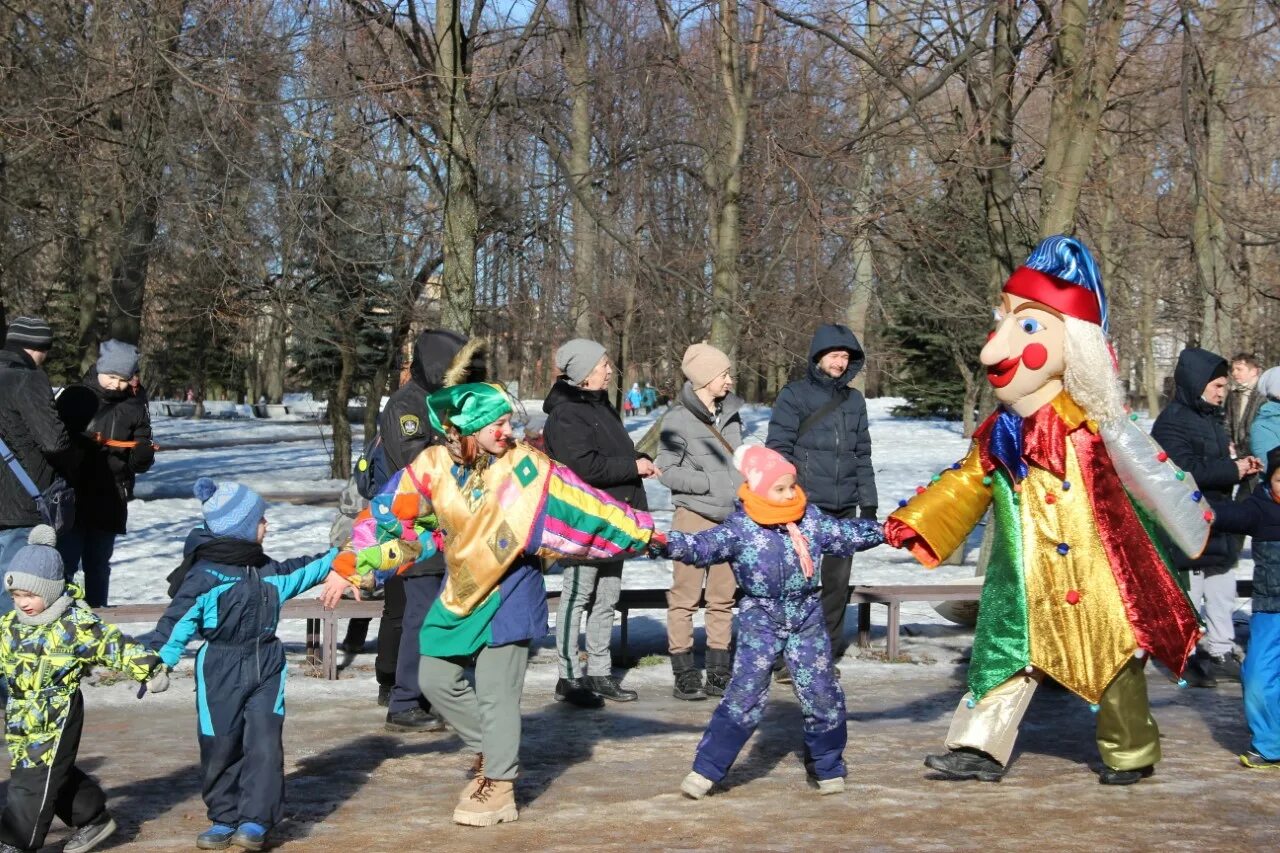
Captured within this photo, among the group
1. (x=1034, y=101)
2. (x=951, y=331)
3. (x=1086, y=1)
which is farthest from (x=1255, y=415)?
(x=951, y=331)

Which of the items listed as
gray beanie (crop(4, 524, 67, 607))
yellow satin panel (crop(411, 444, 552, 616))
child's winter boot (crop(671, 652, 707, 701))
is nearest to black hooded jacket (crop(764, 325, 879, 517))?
child's winter boot (crop(671, 652, 707, 701))

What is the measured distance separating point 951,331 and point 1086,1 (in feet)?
62.2

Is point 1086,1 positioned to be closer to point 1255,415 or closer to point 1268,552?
point 1255,415

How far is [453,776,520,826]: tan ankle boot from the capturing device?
525cm

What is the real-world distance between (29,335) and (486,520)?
3.52 meters

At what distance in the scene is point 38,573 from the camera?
4.85 m

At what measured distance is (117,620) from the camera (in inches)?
311

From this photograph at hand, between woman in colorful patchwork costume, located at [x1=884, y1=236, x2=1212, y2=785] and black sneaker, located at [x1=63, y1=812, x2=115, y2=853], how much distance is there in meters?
3.16

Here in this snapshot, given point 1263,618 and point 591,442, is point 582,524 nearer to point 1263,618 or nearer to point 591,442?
point 591,442

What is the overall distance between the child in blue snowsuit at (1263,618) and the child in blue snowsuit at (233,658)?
3.90 meters

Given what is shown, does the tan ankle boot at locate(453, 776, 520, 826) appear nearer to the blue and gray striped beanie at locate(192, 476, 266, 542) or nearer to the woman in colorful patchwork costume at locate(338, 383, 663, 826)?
the woman in colorful patchwork costume at locate(338, 383, 663, 826)

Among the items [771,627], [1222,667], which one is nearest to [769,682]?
[771,627]

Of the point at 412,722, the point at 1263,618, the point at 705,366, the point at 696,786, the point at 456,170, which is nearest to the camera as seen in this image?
the point at 696,786

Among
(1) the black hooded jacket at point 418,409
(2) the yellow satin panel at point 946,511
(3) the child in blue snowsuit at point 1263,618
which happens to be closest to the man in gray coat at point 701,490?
(1) the black hooded jacket at point 418,409
